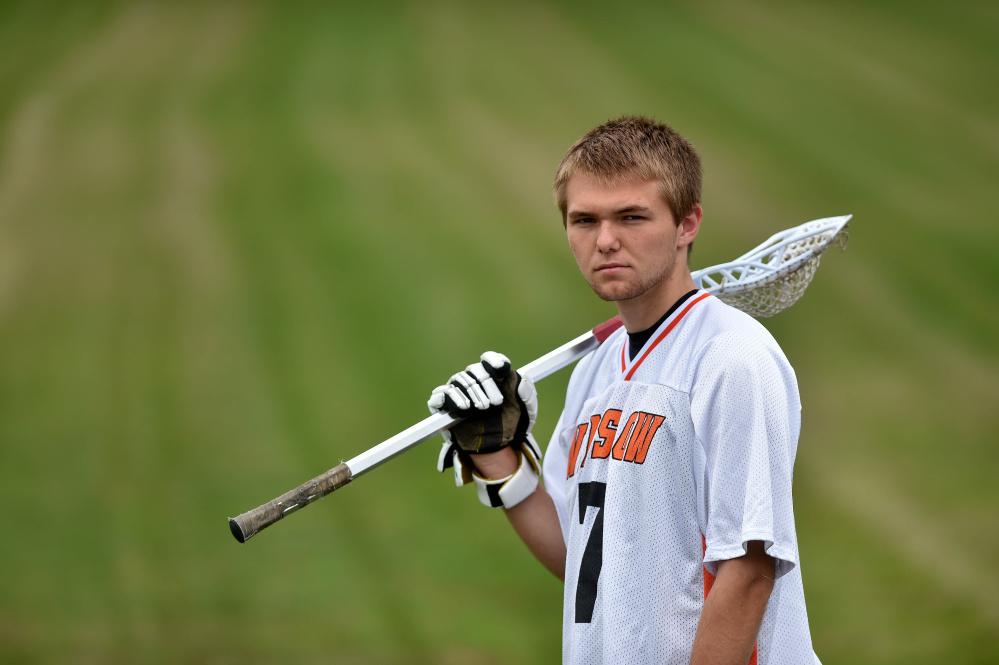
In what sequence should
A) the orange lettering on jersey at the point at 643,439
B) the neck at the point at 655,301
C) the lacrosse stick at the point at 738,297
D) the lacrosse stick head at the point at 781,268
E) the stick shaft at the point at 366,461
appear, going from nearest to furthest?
the orange lettering on jersey at the point at 643,439
the neck at the point at 655,301
the stick shaft at the point at 366,461
the lacrosse stick at the point at 738,297
the lacrosse stick head at the point at 781,268

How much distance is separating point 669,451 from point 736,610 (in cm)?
23

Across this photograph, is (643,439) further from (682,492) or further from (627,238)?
(627,238)

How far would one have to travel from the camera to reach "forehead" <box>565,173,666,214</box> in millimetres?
1288

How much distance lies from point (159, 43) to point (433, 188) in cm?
151

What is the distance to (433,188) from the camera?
13.2ft

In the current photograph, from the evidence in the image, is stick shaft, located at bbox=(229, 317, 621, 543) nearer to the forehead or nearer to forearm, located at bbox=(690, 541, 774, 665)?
the forehead

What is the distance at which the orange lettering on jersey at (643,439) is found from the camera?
1.23 meters

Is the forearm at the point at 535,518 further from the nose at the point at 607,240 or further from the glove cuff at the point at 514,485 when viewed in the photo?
the nose at the point at 607,240

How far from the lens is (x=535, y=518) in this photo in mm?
1621

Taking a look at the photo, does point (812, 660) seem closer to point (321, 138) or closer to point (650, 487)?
point (650, 487)

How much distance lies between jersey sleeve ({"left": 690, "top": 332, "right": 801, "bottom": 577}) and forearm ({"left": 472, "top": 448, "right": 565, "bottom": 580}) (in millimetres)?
476

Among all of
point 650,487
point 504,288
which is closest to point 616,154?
point 650,487

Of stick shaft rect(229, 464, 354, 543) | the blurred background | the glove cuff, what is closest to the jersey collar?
the glove cuff

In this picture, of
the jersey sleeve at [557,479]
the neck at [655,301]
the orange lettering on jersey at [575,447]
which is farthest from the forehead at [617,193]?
the jersey sleeve at [557,479]
